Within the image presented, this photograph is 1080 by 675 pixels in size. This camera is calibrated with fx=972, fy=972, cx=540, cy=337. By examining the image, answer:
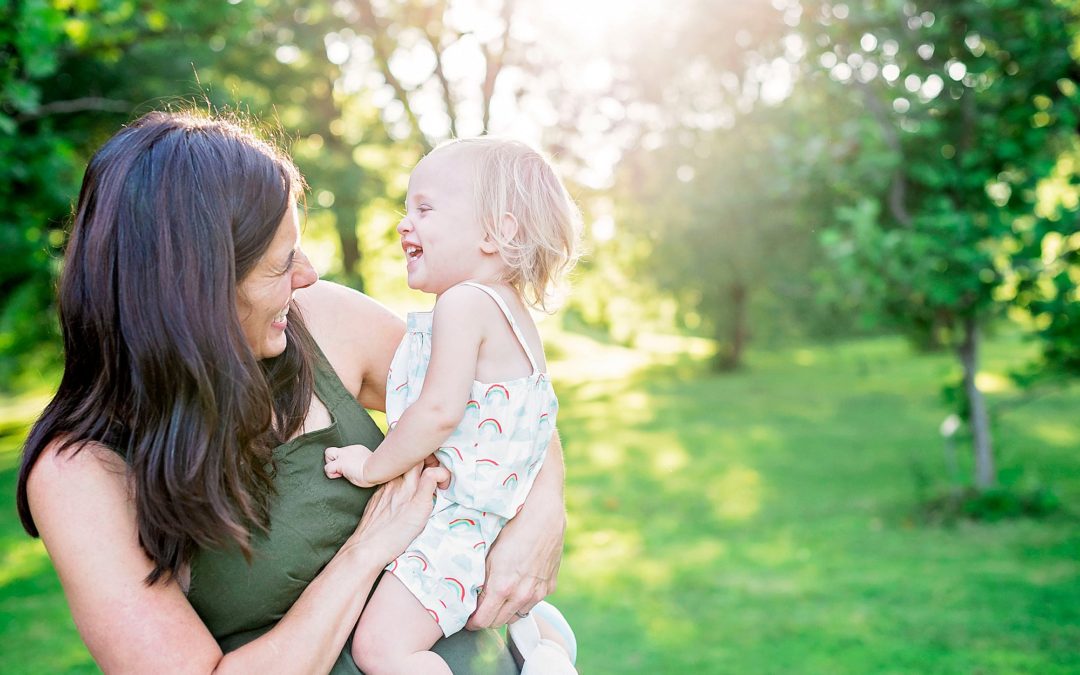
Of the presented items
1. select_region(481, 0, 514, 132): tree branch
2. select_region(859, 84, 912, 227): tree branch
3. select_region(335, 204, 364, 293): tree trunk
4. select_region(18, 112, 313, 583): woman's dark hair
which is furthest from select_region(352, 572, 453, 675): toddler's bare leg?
select_region(481, 0, 514, 132): tree branch

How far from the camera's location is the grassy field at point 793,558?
222 inches

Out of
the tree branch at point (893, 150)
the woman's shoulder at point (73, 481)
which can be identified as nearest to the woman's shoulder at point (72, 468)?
the woman's shoulder at point (73, 481)

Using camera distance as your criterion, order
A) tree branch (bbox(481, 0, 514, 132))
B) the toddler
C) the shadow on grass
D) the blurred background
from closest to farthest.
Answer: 1. the toddler
2. the shadow on grass
3. the blurred background
4. tree branch (bbox(481, 0, 514, 132))

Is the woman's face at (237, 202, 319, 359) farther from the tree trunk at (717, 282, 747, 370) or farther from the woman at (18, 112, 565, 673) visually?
the tree trunk at (717, 282, 747, 370)

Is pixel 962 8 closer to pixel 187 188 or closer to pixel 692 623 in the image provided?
pixel 692 623

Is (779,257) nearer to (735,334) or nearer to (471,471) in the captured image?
(735,334)

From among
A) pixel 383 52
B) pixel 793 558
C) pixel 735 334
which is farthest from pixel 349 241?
pixel 793 558

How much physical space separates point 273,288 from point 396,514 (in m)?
0.52

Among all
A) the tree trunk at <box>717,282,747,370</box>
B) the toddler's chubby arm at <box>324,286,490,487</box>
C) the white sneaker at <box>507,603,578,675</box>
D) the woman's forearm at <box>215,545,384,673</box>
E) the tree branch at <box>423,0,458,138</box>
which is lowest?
the tree trunk at <box>717,282,747,370</box>

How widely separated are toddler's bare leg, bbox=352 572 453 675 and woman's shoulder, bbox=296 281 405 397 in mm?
503

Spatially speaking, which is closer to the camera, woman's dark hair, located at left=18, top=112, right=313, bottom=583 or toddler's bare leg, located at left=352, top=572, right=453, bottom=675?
woman's dark hair, located at left=18, top=112, right=313, bottom=583

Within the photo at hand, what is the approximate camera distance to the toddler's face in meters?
2.15

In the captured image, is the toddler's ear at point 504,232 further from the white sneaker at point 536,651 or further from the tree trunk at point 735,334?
the tree trunk at point 735,334

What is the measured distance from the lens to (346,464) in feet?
6.42
